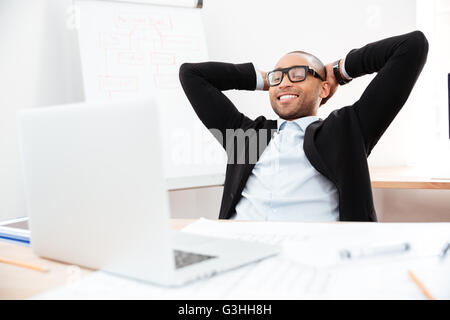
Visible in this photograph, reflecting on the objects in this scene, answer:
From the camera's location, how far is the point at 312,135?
4.11 feet

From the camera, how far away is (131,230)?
46 cm

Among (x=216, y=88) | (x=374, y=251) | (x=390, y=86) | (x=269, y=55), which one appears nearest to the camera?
(x=374, y=251)

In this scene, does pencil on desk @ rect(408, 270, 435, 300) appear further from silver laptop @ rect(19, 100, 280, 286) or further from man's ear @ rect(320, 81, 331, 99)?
man's ear @ rect(320, 81, 331, 99)

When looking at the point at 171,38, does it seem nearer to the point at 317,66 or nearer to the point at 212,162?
the point at 212,162

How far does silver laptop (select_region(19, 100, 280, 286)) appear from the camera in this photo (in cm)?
44

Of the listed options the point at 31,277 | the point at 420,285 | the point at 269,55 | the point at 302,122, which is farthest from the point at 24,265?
the point at 269,55

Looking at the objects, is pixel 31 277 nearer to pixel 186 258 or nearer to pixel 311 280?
pixel 186 258

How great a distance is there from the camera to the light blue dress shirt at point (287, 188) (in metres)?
1.19

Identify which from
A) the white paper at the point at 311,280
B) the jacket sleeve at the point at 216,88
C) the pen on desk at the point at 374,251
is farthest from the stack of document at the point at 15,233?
the jacket sleeve at the point at 216,88

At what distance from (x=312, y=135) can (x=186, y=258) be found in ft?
2.65

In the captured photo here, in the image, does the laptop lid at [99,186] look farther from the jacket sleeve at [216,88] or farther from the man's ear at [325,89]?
the man's ear at [325,89]

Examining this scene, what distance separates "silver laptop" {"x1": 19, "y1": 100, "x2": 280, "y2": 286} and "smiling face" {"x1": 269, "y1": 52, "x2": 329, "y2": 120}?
842 mm
